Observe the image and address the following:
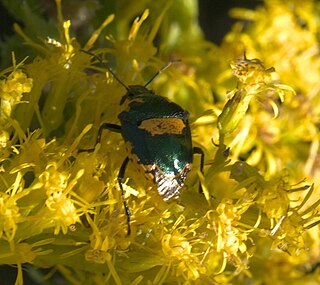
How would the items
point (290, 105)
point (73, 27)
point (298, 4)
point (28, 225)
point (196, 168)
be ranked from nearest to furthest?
1. point (28, 225)
2. point (196, 168)
3. point (73, 27)
4. point (290, 105)
5. point (298, 4)

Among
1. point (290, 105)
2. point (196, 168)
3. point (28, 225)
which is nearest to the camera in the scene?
point (28, 225)

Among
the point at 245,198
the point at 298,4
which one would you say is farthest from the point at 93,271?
the point at 298,4

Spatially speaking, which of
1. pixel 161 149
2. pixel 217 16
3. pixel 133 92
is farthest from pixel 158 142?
pixel 217 16

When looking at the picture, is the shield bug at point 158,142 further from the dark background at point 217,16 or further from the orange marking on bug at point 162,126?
the dark background at point 217,16

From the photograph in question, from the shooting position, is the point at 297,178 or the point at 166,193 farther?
the point at 297,178

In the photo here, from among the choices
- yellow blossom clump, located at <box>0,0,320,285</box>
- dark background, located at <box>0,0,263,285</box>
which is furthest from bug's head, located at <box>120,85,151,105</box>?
dark background, located at <box>0,0,263,285</box>

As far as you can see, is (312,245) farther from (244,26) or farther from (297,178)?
(244,26)

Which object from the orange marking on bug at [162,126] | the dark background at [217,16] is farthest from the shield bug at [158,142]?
the dark background at [217,16]

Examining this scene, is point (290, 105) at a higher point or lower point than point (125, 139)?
lower
